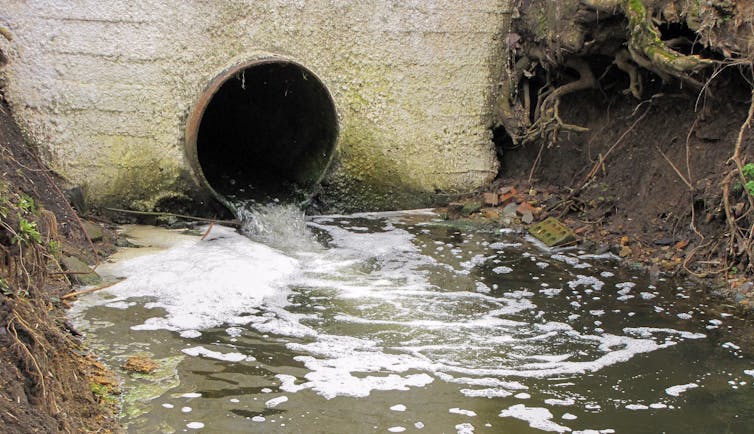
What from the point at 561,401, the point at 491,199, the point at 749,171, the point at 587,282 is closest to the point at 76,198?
the point at 491,199

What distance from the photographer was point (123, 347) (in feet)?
14.2

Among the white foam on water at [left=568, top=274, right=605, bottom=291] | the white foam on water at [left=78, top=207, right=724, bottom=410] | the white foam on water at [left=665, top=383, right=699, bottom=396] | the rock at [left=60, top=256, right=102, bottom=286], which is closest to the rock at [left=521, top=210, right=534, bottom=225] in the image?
the white foam on water at [left=78, top=207, right=724, bottom=410]

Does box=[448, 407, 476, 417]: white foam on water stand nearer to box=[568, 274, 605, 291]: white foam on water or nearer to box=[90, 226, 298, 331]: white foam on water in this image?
box=[90, 226, 298, 331]: white foam on water

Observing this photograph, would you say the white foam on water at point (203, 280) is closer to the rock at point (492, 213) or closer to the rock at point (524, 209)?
the rock at point (492, 213)

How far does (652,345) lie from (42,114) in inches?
206

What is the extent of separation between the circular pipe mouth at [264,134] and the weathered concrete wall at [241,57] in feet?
0.76

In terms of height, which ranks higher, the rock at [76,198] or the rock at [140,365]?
the rock at [76,198]

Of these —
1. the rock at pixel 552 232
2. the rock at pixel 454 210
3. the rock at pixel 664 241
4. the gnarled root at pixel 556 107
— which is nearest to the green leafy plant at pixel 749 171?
the rock at pixel 664 241

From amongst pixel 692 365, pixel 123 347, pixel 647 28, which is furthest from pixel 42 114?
pixel 692 365

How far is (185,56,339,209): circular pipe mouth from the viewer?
7.52 metres

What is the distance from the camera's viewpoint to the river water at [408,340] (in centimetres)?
364

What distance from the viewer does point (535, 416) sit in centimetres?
364

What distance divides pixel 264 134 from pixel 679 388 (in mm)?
5675

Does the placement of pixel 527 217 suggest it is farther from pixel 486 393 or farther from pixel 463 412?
pixel 463 412
